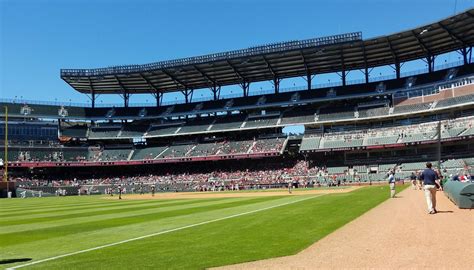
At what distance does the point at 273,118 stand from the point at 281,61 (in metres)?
11.0

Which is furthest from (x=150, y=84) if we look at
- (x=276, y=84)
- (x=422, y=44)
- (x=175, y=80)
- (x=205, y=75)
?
(x=422, y=44)

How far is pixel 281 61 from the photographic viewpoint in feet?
243

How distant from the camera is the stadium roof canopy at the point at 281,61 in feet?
208

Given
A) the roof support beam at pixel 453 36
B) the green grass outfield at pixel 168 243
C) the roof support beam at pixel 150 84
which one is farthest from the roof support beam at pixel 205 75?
the green grass outfield at pixel 168 243

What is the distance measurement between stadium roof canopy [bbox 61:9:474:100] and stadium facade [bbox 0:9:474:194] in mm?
210

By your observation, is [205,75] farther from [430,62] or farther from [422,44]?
[430,62]

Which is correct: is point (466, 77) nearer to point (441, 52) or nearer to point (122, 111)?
point (441, 52)

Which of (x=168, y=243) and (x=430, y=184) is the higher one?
(x=430, y=184)

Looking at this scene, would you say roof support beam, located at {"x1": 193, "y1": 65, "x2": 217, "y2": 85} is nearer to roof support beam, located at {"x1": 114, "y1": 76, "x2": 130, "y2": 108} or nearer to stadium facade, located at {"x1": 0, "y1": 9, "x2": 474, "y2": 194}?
stadium facade, located at {"x1": 0, "y1": 9, "x2": 474, "y2": 194}

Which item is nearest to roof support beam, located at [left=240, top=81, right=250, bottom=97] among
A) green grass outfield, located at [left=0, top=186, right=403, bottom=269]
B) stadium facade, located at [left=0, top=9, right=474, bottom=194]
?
stadium facade, located at [left=0, top=9, right=474, bottom=194]

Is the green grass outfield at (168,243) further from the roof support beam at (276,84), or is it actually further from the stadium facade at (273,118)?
the roof support beam at (276,84)

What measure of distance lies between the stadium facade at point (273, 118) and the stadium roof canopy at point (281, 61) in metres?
0.21

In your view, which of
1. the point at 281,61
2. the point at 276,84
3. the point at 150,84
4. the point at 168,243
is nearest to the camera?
the point at 168,243

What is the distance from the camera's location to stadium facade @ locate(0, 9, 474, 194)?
6300cm
